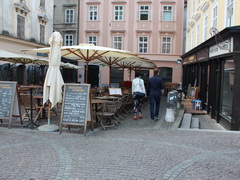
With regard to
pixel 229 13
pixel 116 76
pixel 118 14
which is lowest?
pixel 116 76

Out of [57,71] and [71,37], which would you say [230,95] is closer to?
[57,71]

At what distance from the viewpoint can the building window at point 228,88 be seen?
8.64m

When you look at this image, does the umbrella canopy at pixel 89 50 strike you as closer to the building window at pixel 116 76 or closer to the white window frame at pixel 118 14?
the building window at pixel 116 76

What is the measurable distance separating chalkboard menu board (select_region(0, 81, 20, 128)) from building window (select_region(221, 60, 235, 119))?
679 cm

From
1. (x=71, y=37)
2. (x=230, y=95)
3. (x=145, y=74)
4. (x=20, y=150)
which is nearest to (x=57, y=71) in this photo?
(x=20, y=150)

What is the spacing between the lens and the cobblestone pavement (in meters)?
4.37

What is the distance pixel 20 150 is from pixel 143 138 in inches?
116

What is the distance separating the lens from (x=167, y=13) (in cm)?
2748

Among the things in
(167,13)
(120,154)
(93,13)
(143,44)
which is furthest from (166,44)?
(120,154)

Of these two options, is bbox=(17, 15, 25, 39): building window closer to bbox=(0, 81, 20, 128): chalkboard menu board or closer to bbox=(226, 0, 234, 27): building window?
bbox=(0, 81, 20, 128): chalkboard menu board

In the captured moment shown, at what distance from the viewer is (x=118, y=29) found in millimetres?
27984

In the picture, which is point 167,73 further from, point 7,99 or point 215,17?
point 7,99

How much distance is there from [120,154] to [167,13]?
24.5m

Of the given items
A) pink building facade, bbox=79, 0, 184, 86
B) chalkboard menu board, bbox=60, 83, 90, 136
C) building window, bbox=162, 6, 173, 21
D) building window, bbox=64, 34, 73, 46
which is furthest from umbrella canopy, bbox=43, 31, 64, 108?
building window, bbox=64, 34, 73, 46
